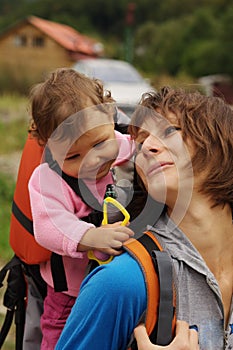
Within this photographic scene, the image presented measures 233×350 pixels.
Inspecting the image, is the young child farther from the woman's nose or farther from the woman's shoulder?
the woman's shoulder

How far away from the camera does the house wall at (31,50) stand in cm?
4200

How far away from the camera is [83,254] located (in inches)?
68.9

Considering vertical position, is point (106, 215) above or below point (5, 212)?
above

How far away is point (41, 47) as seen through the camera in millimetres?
42688

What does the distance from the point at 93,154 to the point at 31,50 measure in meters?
42.1

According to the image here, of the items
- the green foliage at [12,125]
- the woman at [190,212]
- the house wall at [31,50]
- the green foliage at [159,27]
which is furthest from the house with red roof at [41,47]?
the woman at [190,212]

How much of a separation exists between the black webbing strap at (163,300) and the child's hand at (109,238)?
4.4 inches

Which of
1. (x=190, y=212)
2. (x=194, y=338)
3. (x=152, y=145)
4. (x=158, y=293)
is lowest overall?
(x=194, y=338)

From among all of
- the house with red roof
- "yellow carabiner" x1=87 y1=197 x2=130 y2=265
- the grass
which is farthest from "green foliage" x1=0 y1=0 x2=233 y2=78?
"yellow carabiner" x1=87 y1=197 x2=130 y2=265

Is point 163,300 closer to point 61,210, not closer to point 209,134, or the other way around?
point 209,134

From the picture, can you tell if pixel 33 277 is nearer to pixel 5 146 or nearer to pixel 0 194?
pixel 0 194

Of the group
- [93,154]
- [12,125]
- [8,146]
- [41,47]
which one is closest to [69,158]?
[93,154]

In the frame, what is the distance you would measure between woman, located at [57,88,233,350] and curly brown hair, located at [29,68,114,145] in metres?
0.32

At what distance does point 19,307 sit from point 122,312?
95 cm
